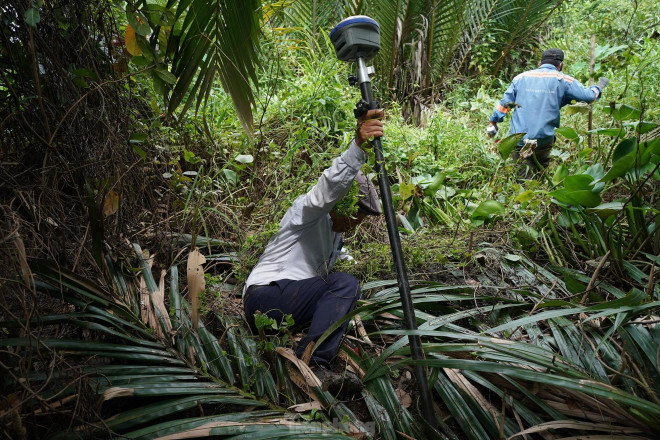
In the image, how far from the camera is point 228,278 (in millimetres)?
2566

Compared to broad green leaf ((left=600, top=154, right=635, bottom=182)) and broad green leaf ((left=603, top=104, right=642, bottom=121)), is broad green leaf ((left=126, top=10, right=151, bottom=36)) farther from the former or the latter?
broad green leaf ((left=603, top=104, right=642, bottom=121))

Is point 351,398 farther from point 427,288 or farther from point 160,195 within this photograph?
point 160,195

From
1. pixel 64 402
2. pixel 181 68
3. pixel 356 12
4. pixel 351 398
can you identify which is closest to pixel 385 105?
pixel 356 12

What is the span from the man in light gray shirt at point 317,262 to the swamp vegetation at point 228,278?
0.39 ft

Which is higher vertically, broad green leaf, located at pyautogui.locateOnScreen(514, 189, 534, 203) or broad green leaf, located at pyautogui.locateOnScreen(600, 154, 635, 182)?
broad green leaf, located at pyautogui.locateOnScreen(600, 154, 635, 182)

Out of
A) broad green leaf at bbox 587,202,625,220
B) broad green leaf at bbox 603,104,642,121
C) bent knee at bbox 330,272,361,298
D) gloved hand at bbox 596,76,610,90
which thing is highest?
gloved hand at bbox 596,76,610,90

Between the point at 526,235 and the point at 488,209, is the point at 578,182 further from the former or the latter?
the point at 488,209

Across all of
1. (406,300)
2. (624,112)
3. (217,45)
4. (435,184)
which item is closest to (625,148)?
(624,112)

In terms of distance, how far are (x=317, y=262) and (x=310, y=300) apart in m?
0.25

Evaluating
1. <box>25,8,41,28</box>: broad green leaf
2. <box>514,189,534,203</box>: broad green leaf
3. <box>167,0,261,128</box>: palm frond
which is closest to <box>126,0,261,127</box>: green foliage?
<box>167,0,261,128</box>: palm frond

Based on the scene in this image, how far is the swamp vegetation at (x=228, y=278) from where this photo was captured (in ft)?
4.47

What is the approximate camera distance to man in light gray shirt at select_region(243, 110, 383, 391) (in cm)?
193

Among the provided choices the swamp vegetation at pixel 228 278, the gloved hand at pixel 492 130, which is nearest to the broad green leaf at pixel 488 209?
the swamp vegetation at pixel 228 278

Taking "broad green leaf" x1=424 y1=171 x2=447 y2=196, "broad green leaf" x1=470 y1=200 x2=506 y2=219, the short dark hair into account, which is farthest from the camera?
the short dark hair
